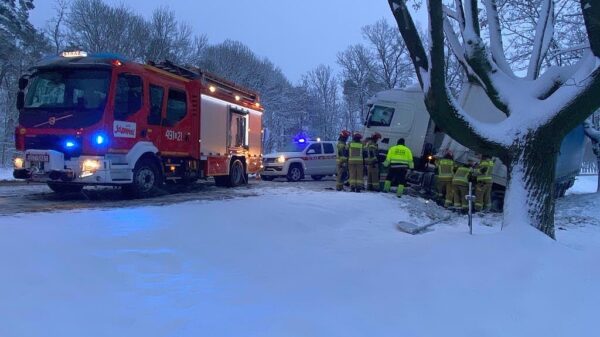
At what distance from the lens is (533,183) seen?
7.61m

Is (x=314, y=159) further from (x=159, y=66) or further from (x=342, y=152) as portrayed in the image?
Answer: (x=159, y=66)

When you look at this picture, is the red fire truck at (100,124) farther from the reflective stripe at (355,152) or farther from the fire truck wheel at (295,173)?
the fire truck wheel at (295,173)

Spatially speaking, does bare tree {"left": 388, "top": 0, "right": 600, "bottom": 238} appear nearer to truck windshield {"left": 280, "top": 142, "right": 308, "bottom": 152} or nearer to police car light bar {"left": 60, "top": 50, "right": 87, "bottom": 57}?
police car light bar {"left": 60, "top": 50, "right": 87, "bottom": 57}

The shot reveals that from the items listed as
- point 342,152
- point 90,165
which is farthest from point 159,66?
point 342,152

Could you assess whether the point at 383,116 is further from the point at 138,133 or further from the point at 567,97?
the point at 567,97

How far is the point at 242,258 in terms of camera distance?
5.93 metres

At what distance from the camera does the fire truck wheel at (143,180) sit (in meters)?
11.4

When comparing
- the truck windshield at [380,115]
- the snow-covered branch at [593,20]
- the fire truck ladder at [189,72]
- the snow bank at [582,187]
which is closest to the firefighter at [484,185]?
the truck windshield at [380,115]

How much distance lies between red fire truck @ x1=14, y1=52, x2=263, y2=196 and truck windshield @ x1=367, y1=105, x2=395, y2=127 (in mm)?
6838

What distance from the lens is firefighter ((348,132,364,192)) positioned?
1363 cm

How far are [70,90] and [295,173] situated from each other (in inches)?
439

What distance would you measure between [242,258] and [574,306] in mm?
3407

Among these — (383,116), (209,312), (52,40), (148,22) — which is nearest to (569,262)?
(209,312)

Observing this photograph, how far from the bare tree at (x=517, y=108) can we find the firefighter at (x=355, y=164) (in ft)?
18.4
